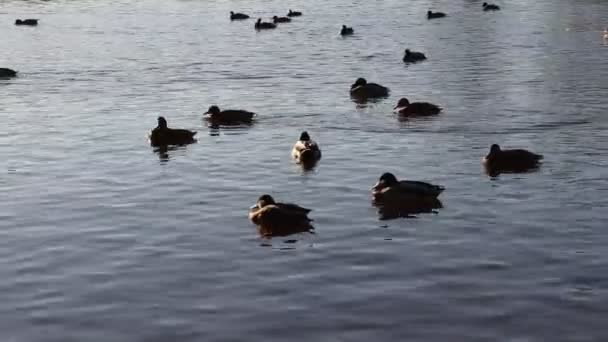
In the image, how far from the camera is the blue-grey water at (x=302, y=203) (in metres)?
17.8

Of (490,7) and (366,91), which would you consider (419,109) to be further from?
(490,7)

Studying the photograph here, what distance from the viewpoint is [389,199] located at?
82.5 ft

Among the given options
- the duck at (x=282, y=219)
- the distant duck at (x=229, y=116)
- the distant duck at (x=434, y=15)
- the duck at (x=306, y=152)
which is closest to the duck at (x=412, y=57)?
the distant duck at (x=229, y=116)

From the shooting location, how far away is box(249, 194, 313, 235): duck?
23.3m

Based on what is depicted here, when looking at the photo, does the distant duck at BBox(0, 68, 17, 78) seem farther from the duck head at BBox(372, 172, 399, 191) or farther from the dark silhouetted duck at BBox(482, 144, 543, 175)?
the duck head at BBox(372, 172, 399, 191)

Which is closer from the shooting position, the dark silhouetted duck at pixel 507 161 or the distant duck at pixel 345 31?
the dark silhouetted duck at pixel 507 161

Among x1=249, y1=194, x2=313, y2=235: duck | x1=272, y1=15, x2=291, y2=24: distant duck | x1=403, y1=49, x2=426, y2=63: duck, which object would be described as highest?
x1=272, y1=15, x2=291, y2=24: distant duck

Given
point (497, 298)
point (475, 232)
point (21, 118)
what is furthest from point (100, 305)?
point (21, 118)

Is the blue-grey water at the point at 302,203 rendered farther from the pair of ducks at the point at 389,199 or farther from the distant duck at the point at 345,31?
the distant duck at the point at 345,31

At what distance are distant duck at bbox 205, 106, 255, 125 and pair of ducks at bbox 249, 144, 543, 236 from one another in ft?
37.5

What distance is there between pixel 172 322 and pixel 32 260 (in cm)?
501

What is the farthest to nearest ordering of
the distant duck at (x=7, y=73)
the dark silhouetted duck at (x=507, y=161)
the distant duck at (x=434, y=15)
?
the distant duck at (x=434, y=15) < the distant duck at (x=7, y=73) < the dark silhouetted duck at (x=507, y=161)

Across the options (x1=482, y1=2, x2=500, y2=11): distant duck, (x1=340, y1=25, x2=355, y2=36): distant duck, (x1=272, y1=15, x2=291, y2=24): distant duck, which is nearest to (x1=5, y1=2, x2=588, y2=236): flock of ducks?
(x1=340, y1=25, x2=355, y2=36): distant duck

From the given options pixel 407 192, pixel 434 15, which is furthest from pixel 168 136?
pixel 434 15
